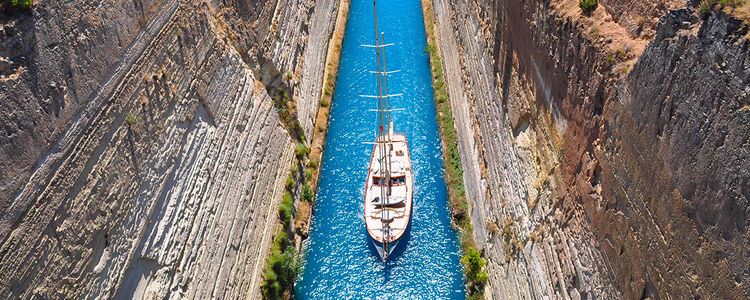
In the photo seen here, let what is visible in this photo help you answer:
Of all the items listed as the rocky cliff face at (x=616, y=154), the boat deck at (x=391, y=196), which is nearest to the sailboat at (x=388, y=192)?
the boat deck at (x=391, y=196)

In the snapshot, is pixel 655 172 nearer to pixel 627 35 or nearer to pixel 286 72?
pixel 627 35

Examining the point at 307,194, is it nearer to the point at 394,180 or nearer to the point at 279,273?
the point at 394,180

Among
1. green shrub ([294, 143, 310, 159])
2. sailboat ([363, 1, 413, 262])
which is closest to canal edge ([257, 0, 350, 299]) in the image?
green shrub ([294, 143, 310, 159])

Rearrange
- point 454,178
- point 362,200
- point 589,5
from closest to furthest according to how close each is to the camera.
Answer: point 589,5
point 362,200
point 454,178

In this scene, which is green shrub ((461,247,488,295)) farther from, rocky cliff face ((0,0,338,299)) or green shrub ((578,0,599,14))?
green shrub ((578,0,599,14))

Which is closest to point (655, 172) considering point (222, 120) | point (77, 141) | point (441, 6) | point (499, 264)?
point (499, 264)

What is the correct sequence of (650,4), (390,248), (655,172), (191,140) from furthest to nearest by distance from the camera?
1. (390,248)
2. (191,140)
3. (650,4)
4. (655,172)

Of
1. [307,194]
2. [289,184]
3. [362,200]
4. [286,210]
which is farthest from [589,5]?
[307,194]
